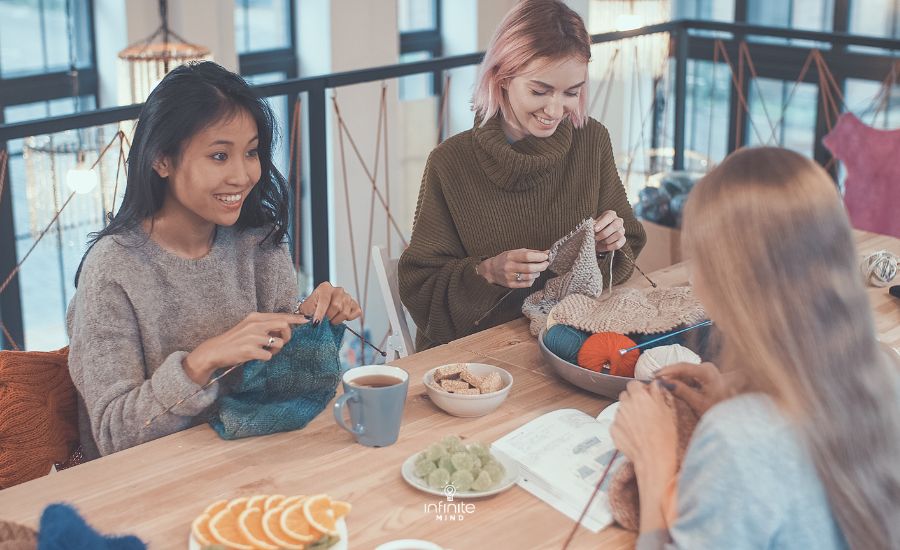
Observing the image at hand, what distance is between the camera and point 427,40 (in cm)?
632

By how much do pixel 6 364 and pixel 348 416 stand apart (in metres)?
0.54

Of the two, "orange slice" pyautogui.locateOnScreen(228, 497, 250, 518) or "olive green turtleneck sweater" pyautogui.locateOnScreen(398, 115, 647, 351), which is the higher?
"olive green turtleneck sweater" pyautogui.locateOnScreen(398, 115, 647, 351)

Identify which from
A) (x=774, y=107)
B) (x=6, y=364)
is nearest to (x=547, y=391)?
(x=6, y=364)

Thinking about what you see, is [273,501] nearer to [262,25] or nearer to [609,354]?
[609,354]

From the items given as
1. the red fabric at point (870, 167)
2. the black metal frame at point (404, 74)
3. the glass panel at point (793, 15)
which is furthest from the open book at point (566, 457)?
the glass panel at point (793, 15)

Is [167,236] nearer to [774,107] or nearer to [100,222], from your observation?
[100,222]

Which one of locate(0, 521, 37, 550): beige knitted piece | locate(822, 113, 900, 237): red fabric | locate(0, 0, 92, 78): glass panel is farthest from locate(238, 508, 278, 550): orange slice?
locate(0, 0, 92, 78): glass panel

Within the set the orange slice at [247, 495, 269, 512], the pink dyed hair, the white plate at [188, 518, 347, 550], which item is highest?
the pink dyed hair

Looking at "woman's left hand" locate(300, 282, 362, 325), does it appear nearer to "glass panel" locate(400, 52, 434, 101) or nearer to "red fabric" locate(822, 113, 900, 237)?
"red fabric" locate(822, 113, 900, 237)

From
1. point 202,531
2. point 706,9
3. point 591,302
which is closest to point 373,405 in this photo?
point 202,531

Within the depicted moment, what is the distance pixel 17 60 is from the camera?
15.8ft

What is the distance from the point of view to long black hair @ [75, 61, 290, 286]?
1620 millimetres

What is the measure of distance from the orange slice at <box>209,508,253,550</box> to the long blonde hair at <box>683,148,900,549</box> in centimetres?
60

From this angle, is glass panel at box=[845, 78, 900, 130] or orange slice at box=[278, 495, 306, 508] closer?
orange slice at box=[278, 495, 306, 508]
